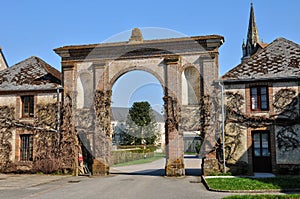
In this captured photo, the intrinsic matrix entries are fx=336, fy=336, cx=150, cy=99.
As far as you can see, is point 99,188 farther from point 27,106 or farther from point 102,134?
point 27,106

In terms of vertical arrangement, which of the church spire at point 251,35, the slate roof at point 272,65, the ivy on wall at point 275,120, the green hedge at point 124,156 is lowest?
the green hedge at point 124,156

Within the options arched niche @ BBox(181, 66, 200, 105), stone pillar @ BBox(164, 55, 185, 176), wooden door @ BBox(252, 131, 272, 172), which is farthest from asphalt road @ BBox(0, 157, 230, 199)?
arched niche @ BBox(181, 66, 200, 105)

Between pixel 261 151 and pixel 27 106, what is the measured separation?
14.2m

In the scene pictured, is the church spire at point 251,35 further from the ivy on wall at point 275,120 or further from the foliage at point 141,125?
the ivy on wall at point 275,120

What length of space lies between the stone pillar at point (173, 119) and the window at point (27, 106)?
8520mm

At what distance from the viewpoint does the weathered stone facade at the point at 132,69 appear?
18.5 m

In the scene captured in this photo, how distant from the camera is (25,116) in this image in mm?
21000

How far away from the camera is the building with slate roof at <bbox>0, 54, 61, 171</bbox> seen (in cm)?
2041

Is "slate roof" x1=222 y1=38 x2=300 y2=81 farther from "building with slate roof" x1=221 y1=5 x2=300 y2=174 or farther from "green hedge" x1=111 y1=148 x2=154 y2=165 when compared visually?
"green hedge" x1=111 y1=148 x2=154 y2=165

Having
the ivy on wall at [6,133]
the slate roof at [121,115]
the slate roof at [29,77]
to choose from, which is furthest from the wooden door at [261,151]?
the slate roof at [121,115]

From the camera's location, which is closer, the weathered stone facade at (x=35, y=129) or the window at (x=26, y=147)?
the weathered stone facade at (x=35, y=129)

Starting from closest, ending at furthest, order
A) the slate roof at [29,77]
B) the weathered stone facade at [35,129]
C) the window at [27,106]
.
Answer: the weathered stone facade at [35,129]
the slate roof at [29,77]
the window at [27,106]

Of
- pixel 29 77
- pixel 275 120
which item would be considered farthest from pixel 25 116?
pixel 275 120

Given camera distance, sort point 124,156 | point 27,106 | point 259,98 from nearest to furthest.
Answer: point 259,98
point 27,106
point 124,156
